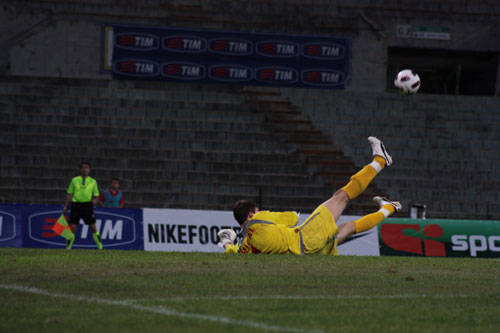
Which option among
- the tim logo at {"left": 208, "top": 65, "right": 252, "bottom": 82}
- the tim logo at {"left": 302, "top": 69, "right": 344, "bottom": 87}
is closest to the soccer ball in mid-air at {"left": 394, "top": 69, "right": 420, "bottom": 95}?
the tim logo at {"left": 208, "top": 65, "right": 252, "bottom": 82}

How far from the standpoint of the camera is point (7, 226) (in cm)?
1839

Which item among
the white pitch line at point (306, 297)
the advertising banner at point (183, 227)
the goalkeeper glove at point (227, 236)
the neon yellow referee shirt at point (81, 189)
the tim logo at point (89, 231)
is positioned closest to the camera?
the white pitch line at point (306, 297)

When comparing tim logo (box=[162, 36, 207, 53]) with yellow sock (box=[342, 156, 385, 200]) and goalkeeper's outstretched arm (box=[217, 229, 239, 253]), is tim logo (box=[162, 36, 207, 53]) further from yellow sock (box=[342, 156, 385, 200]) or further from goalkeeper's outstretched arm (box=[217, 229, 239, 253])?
yellow sock (box=[342, 156, 385, 200])

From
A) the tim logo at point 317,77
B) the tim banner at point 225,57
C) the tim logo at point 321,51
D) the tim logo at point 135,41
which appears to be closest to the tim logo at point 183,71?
the tim banner at point 225,57

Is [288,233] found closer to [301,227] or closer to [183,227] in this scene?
[301,227]

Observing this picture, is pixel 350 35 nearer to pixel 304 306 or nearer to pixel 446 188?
pixel 446 188

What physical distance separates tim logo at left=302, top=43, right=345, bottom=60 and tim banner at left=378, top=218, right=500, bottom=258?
1400cm

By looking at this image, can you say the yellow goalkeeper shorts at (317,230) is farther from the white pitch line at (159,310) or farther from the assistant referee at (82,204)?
the assistant referee at (82,204)

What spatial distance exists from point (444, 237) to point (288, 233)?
27.2 feet

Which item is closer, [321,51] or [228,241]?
[228,241]

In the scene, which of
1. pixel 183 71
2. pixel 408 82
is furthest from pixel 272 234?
pixel 183 71

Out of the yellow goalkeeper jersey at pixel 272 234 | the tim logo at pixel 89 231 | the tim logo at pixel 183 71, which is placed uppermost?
the tim logo at pixel 183 71

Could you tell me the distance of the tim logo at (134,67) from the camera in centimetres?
3043

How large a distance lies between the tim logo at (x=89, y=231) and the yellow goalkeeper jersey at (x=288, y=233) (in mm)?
8020
